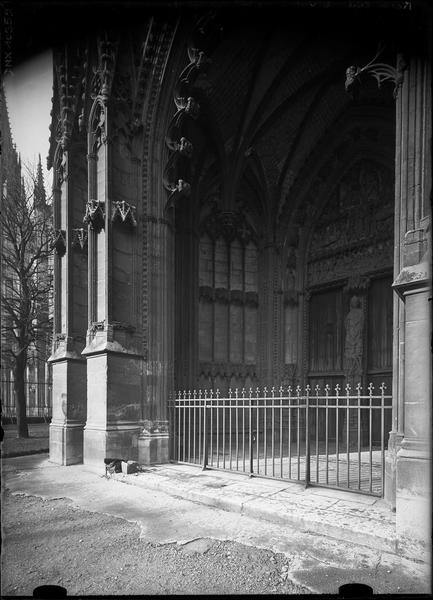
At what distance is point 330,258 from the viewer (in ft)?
46.1

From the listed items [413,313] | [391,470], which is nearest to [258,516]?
[391,470]

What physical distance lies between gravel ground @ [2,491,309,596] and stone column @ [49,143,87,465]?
4.75 m

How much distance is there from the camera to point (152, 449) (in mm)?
8594

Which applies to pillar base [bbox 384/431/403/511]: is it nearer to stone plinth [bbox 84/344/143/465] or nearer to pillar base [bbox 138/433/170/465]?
pillar base [bbox 138/433/170/465]

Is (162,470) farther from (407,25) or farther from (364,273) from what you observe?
(364,273)

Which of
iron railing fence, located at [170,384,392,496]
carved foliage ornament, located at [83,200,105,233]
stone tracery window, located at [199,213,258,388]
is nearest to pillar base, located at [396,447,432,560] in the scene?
iron railing fence, located at [170,384,392,496]

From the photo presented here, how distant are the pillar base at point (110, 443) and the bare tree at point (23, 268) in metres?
3.74

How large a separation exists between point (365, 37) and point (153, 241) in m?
5.79

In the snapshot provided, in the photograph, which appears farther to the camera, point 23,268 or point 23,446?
point 23,446

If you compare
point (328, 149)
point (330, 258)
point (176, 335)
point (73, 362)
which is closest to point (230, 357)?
point (176, 335)

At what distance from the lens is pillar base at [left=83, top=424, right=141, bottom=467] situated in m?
8.23

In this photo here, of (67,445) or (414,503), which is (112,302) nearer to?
(67,445)

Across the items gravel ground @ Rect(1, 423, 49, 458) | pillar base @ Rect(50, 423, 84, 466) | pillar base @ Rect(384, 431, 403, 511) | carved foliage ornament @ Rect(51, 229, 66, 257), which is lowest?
gravel ground @ Rect(1, 423, 49, 458)

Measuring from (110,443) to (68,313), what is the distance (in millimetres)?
3465
